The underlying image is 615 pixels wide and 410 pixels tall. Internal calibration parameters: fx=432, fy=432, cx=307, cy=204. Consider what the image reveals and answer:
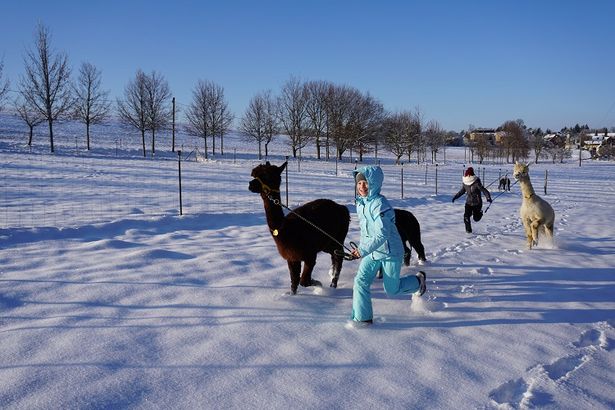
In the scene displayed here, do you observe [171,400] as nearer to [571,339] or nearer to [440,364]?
[440,364]

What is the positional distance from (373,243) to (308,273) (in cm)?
125

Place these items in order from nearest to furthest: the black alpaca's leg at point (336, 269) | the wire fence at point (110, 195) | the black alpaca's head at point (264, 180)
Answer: the black alpaca's head at point (264, 180)
the black alpaca's leg at point (336, 269)
the wire fence at point (110, 195)

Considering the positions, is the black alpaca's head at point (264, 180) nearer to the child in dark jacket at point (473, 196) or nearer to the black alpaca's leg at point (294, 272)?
the black alpaca's leg at point (294, 272)

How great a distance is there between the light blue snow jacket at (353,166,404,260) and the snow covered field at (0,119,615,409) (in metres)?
0.72

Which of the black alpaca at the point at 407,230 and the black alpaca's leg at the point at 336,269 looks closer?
the black alpaca's leg at the point at 336,269

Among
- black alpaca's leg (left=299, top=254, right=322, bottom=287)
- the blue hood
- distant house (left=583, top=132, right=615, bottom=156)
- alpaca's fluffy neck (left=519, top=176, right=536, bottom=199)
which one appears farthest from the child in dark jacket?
distant house (left=583, top=132, right=615, bottom=156)

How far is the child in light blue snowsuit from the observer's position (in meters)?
3.98

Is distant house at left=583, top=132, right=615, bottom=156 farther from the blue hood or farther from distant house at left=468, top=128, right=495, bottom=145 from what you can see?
the blue hood

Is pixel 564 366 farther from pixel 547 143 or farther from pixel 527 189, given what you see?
pixel 547 143

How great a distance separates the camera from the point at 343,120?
5478 cm

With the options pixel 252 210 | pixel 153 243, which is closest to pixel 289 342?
pixel 153 243

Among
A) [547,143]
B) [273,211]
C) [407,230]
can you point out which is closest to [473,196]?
[407,230]

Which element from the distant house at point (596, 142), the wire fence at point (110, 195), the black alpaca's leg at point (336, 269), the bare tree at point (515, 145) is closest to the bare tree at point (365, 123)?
the bare tree at point (515, 145)

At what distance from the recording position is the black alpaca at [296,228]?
4691 mm
